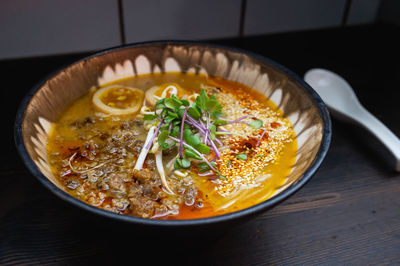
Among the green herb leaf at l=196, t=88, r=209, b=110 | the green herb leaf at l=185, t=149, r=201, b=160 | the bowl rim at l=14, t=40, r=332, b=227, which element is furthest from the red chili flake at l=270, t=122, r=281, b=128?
the green herb leaf at l=185, t=149, r=201, b=160

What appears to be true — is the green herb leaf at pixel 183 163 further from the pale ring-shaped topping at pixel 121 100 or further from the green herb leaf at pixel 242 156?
the pale ring-shaped topping at pixel 121 100

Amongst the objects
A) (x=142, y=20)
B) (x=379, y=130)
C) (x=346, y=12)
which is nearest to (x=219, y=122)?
(x=379, y=130)

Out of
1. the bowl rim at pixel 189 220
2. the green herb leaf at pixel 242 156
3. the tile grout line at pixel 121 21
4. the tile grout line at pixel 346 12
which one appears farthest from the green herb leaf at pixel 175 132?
the tile grout line at pixel 346 12

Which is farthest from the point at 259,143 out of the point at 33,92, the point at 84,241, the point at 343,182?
the point at 33,92

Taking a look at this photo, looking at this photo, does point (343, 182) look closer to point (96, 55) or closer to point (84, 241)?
point (84, 241)

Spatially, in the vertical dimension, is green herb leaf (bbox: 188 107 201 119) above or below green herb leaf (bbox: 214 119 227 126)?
above

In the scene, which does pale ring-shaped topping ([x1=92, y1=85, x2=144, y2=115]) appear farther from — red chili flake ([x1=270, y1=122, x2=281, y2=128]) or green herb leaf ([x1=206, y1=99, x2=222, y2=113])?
red chili flake ([x1=270, y1=122, x2=281, y2=128])
